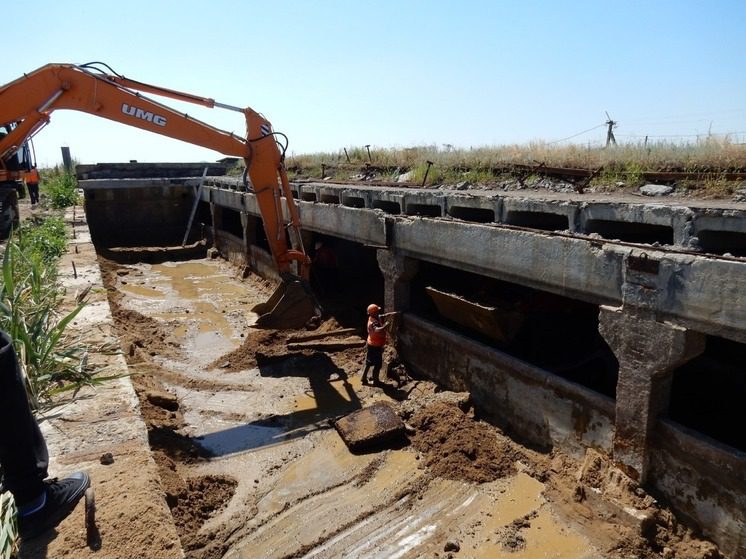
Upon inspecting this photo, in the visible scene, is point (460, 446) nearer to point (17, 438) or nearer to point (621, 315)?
point (621, 315)

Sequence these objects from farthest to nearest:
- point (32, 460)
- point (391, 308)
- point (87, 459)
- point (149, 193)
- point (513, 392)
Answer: point (149, 193), point (391, 308), point (513, 392), point (87, 459), point (32, 460)

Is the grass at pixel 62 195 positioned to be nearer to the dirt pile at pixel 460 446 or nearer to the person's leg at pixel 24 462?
the dirt pile at pixel 460 446

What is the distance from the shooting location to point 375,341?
7652mm

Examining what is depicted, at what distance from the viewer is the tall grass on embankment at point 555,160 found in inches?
266

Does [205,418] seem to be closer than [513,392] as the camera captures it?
No

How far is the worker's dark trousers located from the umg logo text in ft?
20.1

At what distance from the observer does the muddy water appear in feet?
15.7

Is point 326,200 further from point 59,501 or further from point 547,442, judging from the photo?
point 59,501

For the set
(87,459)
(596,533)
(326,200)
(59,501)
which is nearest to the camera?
(59,501)

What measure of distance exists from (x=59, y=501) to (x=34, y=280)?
391cm

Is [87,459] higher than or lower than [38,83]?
lower

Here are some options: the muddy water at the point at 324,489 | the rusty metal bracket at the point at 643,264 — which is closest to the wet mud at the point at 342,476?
the muddy water at the point at 324,489

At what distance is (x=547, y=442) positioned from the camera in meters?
5.77

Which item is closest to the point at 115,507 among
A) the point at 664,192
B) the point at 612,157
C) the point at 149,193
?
the point at 664,192
